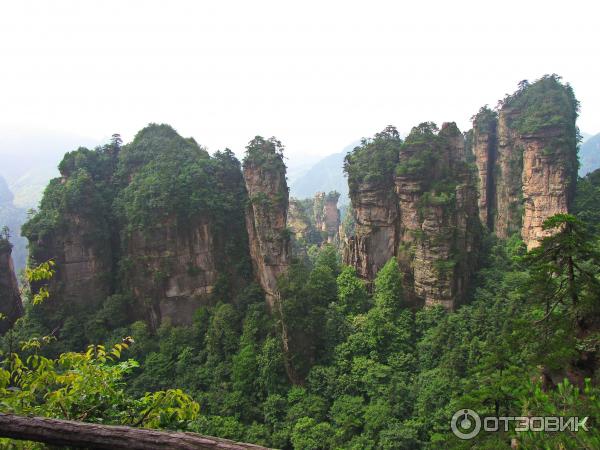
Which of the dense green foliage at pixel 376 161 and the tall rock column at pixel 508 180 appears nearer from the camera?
the dense green foliage at pixel 376 161

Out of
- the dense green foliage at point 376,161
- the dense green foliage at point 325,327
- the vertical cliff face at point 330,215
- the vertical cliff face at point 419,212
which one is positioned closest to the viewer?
the dense green foliage at point 325,327

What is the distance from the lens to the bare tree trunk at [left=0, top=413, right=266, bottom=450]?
2.78m

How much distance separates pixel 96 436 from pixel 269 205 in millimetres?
25581

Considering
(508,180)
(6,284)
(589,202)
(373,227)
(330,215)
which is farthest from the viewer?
(330,215)

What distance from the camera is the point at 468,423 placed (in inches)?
339

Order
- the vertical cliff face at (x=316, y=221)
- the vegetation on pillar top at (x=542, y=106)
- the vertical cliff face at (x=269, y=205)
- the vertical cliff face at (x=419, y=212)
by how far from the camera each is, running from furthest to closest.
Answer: the vertical cliff face at (x=316, y=221), the vertical cliff face at (x=269, y=205), the vegetation on pillar top at (x=542, y=106), the vertical cliff face at (x=419, y=212)

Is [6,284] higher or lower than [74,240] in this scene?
lower

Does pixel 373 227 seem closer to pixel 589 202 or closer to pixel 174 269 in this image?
pixel 589 202

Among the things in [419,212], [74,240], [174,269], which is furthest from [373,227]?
[74,240]

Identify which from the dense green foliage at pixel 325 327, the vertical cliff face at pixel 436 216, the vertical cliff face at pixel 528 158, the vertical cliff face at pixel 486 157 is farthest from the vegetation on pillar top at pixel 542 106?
the vertical cliff face at pixel 436 216

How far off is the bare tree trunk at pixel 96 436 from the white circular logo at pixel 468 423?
7.24 meters

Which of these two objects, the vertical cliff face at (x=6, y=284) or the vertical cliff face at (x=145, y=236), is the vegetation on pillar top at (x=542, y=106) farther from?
the vertical cliff face at (x=6, y=284)

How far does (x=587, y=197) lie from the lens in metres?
27.8

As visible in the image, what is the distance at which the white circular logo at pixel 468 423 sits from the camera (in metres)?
8.38
